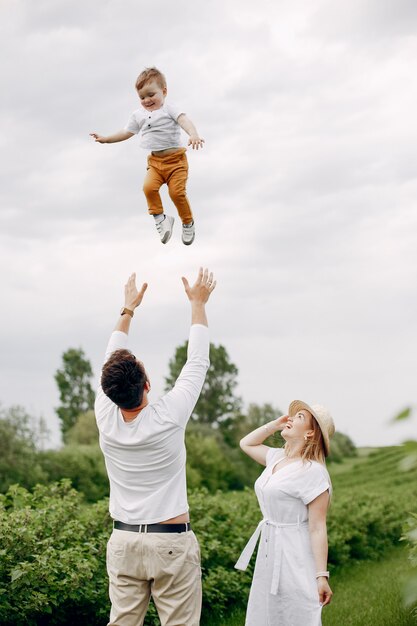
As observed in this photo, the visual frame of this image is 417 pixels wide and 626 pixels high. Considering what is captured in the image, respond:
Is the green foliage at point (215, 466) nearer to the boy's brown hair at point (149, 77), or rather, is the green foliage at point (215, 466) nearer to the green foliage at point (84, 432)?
the green foliage at point (84, 432)

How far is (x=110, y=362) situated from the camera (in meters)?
4.04

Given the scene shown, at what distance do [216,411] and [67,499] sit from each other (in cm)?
3561

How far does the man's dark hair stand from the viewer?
398cm

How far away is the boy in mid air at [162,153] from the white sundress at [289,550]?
6.00 ft

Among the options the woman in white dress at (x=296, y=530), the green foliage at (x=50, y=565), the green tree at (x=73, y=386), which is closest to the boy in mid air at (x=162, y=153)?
the woman in white dress at (x=296, y=530)

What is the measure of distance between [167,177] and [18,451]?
99.4 ft

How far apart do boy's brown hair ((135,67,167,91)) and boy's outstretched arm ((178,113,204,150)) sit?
0.25m

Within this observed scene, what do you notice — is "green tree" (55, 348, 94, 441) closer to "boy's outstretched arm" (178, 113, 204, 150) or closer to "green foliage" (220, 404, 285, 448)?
"green foliage" (220, 404, 285, 448)

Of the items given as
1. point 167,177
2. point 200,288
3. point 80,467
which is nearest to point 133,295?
point 200,288

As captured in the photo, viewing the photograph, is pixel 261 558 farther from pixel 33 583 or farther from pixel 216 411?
pixel 216 411

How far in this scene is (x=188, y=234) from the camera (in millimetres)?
5648

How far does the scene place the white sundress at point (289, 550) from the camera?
4.62 metres

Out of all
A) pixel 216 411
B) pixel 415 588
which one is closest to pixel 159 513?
pixel 415 588

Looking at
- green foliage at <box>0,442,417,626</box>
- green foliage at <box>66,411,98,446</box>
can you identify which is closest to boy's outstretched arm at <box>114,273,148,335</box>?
green foliage at <box>0,442,417,626</box>
